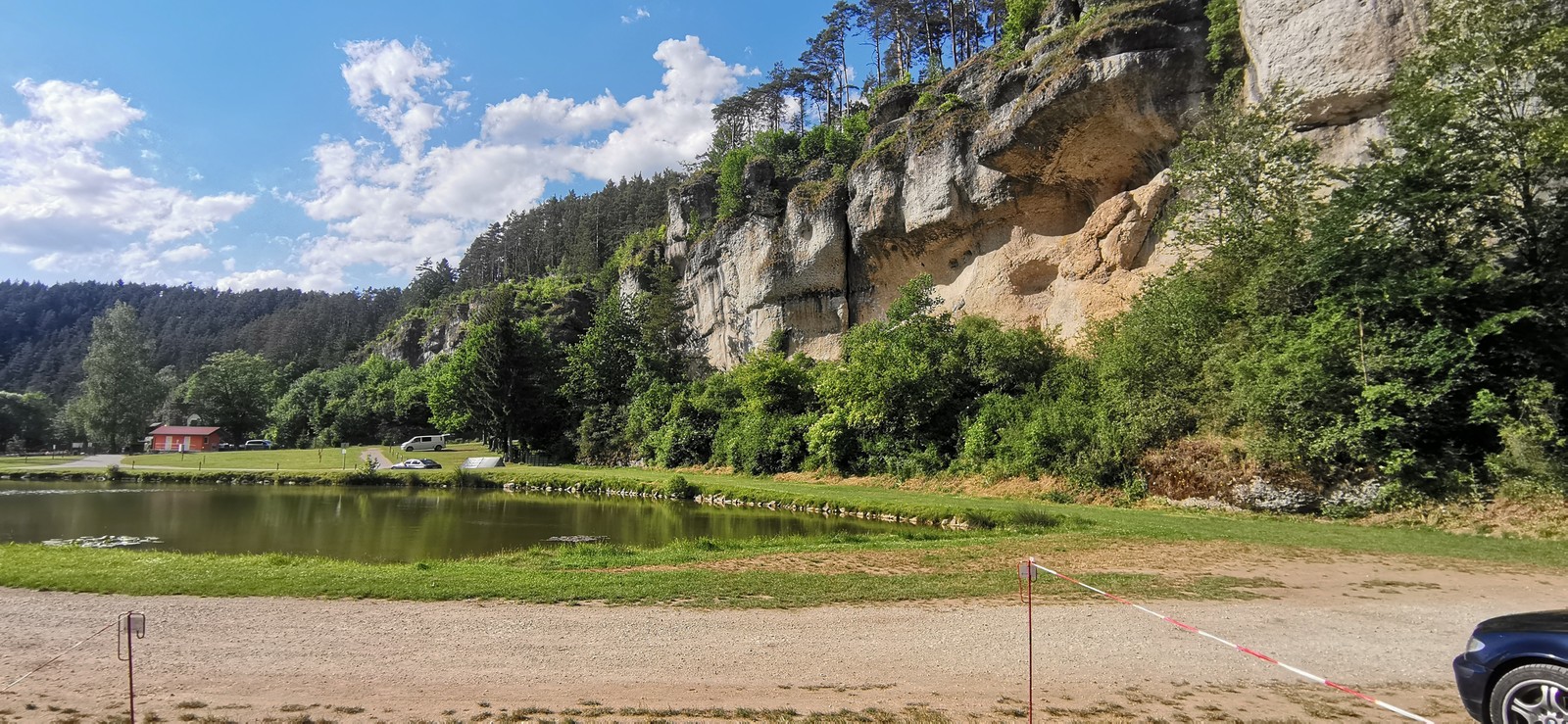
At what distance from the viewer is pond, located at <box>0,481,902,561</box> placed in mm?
18219

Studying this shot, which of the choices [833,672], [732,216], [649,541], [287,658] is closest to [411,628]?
[287,658]

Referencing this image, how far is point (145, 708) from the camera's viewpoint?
5414mm

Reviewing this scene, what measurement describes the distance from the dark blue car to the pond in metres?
15.4

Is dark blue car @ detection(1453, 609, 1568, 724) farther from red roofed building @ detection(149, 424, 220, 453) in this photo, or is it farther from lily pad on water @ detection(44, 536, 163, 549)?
red roofed building @ detection(149, 424, 220, 453)

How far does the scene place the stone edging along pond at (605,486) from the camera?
786 inches

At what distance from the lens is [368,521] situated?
23.2 m

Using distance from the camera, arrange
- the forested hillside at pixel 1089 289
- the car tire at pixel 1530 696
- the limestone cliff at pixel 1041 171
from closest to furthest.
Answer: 1. the car tire at pixel 1530 696
2. the forested hillside at pixel 1089 289
3. the limestone cliff at pixel 1041 171

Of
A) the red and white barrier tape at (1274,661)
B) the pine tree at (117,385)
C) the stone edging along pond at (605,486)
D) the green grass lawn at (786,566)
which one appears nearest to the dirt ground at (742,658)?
the red and white barrier tape at (1274,661)

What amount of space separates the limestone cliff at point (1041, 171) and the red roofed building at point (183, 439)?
211ft

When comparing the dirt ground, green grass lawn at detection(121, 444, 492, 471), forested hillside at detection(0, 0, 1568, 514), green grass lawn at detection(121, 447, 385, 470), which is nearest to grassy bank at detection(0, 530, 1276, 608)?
the dirt ground

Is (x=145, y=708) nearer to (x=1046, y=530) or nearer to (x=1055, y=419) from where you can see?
(x=1046, y=530)

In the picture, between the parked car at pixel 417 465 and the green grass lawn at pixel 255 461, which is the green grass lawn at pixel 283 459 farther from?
the parked car at pixel 417 465

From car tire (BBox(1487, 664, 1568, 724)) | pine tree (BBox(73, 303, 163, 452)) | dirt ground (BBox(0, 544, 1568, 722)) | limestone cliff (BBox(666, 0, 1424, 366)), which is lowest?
dirt ground (BBox(0, 544, 1568, 722))

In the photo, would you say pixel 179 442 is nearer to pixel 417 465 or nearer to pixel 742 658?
pixel 417 465
